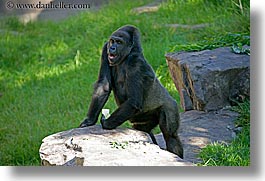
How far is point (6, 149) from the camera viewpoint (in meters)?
3.79

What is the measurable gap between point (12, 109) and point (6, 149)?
25cm

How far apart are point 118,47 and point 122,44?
0.08 ft

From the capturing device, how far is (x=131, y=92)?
3.34 m

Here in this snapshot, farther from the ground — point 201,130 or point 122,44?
point 122,44

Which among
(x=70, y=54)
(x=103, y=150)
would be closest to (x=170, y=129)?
(x=103, y=150)

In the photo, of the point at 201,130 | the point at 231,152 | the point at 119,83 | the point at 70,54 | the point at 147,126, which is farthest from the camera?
the point at 70,54

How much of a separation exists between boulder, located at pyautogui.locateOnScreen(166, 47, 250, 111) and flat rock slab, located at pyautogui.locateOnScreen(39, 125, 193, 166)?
2.20ft

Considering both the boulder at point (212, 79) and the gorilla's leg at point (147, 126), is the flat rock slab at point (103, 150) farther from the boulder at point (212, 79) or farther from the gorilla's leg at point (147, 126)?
the boulder at point (212, 79)

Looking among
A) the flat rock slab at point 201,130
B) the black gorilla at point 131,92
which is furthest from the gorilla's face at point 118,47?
the flat rock slab at point 201,130

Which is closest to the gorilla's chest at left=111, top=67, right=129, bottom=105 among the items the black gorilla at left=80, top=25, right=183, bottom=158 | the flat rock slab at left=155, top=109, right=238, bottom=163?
the black gorilla at left=80, top=25, right=183, bottom=158

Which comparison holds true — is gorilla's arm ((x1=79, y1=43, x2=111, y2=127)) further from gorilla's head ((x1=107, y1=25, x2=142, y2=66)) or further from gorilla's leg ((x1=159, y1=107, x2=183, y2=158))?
gorilla's leg ((x1=159, y1=107, x2=183, y2=158))

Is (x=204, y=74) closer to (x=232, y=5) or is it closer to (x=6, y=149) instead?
(x=232, y=5)

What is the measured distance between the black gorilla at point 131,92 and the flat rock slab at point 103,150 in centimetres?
9

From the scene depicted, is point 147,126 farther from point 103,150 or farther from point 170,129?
point 103,150
